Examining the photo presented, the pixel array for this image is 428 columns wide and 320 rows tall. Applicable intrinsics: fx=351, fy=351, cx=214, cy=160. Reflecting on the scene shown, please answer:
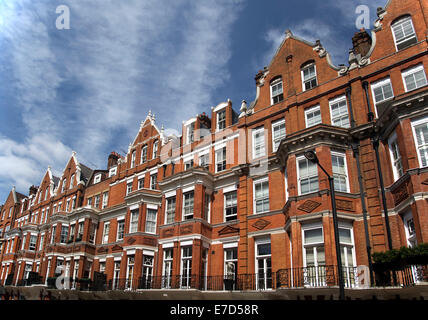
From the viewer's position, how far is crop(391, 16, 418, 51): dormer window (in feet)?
60.8

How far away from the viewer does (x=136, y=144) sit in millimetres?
33156

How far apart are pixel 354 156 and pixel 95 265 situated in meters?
23.4

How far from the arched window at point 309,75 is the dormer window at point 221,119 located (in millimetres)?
6663

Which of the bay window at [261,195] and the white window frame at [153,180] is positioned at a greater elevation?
the white window frame at [153,180]

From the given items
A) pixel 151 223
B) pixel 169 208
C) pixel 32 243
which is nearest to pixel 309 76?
pixel 169 208

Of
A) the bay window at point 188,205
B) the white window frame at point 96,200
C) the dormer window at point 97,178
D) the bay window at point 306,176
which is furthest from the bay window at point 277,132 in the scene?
the dormer window at point 97,178

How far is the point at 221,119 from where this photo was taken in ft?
87.4

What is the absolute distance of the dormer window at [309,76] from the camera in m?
21.7

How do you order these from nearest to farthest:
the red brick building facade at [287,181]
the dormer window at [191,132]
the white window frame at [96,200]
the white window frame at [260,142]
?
the red brick building facade at [287,181] → the white window frame at [260,142] → the dormer window at [191,132] → the white window frame at [96,200]

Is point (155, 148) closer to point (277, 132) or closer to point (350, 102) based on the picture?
point (277, 132)

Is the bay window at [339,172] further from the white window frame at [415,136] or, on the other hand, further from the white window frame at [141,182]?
the white window frame at [141,182]

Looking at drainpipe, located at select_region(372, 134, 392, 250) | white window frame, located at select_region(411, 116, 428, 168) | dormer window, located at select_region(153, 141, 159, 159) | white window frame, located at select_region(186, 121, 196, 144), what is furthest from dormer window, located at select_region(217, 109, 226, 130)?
white window frame, located at select_region(411, 116, 428, 168)

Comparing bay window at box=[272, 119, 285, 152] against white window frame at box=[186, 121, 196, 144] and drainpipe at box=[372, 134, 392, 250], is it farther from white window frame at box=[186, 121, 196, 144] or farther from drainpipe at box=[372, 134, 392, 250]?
white window frame at box=[186, 121, 196, 144]
